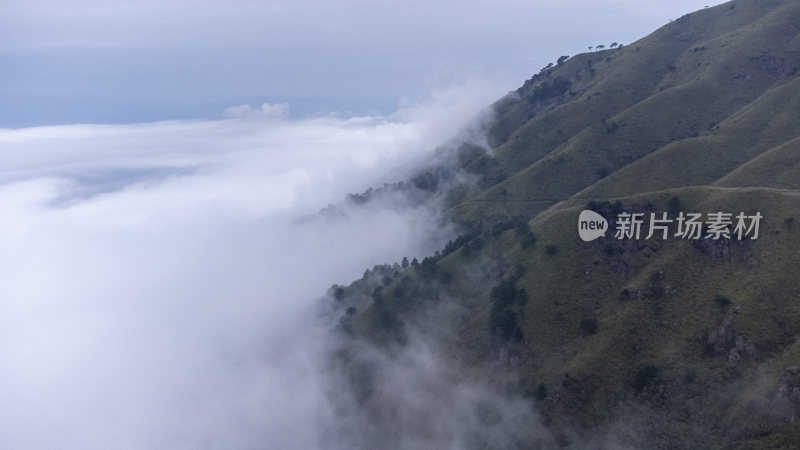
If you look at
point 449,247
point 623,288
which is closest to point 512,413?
point 623,288

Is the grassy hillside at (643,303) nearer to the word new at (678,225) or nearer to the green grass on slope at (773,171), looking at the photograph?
the green grass on slope at (773,171)

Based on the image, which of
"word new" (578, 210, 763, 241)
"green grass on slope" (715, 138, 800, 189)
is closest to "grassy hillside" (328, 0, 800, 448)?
"green grass on slope" (715, 138, 800, 189)

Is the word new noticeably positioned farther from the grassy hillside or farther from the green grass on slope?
the green grass on slope

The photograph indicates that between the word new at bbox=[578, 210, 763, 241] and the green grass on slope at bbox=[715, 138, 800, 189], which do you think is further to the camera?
the green grass on slope at bbox=[715, 138, 800, 189]

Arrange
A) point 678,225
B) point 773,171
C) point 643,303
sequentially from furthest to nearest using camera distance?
point 773,171 < point 678,225 < point 643,303

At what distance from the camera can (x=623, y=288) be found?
358 ft

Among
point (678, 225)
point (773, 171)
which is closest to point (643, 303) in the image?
point (678, 225)

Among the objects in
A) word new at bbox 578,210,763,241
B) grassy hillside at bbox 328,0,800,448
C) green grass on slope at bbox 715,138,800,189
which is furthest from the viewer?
green grass on slope at bbox 715,138,800,189

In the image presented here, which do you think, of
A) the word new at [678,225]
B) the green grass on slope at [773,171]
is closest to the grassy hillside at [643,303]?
the green grass on slope at [773,171]

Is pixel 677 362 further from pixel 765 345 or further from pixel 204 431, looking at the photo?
pixel 204 431

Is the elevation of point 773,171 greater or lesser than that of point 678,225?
greater

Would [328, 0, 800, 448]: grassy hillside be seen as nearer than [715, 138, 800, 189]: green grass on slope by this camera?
Yes

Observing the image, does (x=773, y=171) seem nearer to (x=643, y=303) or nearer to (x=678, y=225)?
(x=678, y=225)

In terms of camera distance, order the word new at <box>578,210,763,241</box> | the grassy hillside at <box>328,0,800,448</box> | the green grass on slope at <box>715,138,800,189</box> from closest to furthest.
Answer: the grassy hillside at <box>328,0,800,448</box> → the word new at <box>578,210,763,241</box> → the green grass on slope at <box>715,138,800,189</box>
